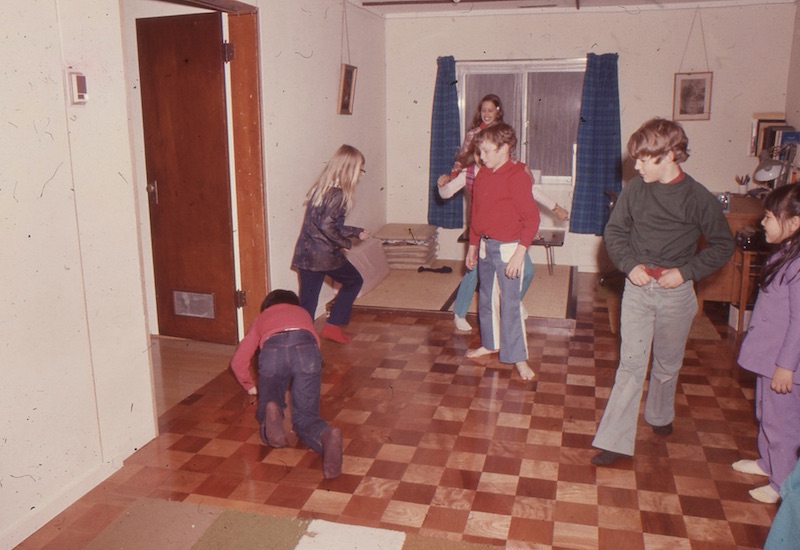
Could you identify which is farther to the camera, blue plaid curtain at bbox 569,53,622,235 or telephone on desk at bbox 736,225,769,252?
blue plaid curtain at bbox 569,53,622,235

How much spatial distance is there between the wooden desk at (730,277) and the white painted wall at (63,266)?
390 cm

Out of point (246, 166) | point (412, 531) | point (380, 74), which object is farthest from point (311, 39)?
point (412, 531)

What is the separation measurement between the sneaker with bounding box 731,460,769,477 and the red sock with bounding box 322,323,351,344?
96.2 inches

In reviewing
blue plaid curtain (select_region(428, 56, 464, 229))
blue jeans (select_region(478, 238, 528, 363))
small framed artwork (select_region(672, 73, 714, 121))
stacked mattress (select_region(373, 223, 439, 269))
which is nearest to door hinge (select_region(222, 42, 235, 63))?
blue jeans (select_region(478, 238, 528, 363))

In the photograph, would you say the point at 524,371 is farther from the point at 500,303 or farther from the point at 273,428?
the point at 273,428

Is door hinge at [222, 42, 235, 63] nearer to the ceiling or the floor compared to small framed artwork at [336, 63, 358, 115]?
nearer to the ceiling

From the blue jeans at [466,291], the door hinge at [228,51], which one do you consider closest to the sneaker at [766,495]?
the blue jeans at [466,291]

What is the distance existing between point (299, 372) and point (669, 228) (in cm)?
161

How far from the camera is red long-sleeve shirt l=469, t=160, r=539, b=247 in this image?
12.2 feet

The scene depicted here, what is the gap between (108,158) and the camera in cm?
286

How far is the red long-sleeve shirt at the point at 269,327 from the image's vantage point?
309cm

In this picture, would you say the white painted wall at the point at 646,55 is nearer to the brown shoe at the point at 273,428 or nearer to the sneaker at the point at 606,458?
the sneaker at the point at 606,458

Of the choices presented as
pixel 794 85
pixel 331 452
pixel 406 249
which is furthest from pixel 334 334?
pixel 794 85

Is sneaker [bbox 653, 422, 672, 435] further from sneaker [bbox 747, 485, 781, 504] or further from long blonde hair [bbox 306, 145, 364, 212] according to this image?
long blonde hair [bbox 306, 145, 364, 212]
